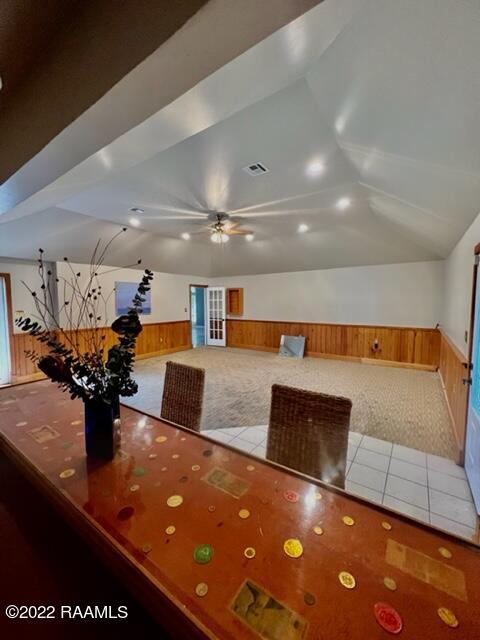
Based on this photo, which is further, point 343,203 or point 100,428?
point 343,203

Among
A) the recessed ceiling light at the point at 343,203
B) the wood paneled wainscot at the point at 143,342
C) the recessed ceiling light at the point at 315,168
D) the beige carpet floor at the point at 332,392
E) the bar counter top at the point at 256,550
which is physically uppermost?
the recessed ceiling light at the point at 343,203

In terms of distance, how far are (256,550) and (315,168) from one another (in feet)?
10.1

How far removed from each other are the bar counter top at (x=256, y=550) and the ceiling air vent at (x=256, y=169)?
2622 mm

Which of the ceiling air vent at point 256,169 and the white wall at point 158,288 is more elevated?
the ceiling air vent at point 256,169

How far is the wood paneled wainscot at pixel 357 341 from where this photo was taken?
534 cm

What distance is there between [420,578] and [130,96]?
1.69 metres

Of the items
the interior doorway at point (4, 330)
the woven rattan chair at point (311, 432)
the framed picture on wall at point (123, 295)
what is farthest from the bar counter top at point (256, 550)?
the framed picture on wall at point (123, 295)

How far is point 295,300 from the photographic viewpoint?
6965 millimetres

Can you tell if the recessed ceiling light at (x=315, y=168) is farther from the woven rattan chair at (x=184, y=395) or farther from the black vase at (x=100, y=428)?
the black vase at (x=100, y=428)

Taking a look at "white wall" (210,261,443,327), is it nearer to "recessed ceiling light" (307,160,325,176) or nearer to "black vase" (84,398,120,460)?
"recessed ceiling light" (307,160,325,176)

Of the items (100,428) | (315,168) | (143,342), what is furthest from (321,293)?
(100,428)

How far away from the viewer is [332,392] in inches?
163

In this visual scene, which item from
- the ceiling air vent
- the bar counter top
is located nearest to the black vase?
the bar counter top

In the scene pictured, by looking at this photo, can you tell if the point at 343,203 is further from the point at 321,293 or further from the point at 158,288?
the point at 158,288
